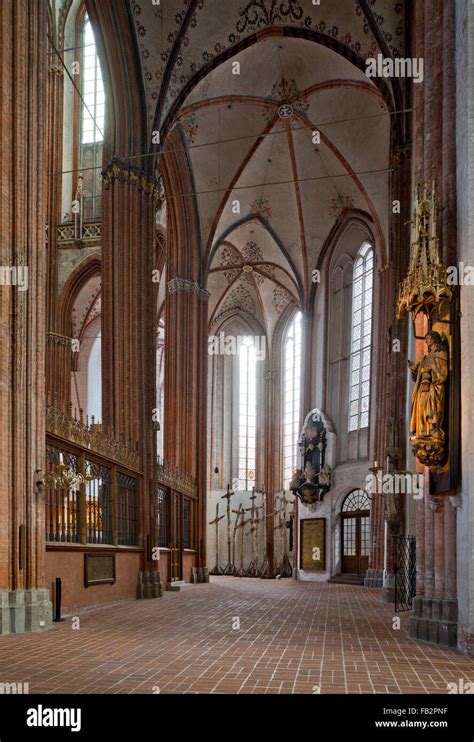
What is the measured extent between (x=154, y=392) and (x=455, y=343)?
11672mm

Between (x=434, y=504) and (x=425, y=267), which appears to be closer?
(x=425, y=267)

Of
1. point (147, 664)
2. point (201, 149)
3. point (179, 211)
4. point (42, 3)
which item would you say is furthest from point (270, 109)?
point (147, 664)

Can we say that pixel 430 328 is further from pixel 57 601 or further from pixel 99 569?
pixel 99 569

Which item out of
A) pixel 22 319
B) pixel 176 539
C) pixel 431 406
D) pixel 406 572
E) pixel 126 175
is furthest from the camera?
pixel 176 539

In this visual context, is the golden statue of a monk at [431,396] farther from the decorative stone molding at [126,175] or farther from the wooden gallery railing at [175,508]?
the decorative stone molding at [126,175]

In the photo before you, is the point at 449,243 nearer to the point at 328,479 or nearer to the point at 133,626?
the point at 133,626

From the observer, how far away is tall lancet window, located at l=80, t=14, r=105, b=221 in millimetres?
30297

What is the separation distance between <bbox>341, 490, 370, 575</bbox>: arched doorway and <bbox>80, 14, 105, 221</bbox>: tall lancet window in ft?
45.8

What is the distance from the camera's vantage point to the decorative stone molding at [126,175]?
20688 mm

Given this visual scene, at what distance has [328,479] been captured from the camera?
30.2m

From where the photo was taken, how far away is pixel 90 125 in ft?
101

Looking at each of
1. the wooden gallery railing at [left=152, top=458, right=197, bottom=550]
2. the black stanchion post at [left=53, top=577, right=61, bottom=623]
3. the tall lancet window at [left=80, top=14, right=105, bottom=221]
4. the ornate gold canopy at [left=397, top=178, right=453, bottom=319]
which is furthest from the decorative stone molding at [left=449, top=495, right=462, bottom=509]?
the tall lancet window at [left=80, top=14, right=105, bottom=221]

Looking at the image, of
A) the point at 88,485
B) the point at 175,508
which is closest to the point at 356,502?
the point at 175,508

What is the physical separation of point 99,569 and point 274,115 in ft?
58.2
